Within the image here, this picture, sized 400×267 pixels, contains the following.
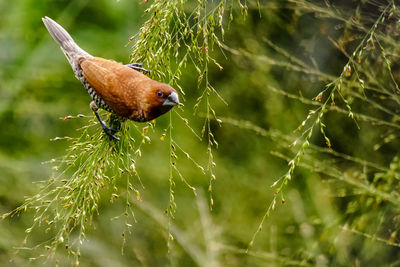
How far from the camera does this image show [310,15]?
3701 mm

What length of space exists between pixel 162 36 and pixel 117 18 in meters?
1.93

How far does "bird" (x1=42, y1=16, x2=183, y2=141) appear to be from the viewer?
2.03 meters

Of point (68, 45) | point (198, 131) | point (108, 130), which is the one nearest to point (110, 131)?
point (108, 130)

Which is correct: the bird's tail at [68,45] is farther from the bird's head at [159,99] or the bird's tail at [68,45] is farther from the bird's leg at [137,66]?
the bird's head at [159,99]

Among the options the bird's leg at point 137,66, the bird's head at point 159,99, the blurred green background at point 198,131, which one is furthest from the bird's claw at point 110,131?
the blurred green background at point 198,131

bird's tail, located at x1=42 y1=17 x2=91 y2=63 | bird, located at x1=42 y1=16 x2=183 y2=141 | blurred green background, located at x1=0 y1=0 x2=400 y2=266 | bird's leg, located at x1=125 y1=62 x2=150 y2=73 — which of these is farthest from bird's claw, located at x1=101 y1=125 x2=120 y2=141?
blurred green background, located at x1=0 y1=0 x2=400 y2=266

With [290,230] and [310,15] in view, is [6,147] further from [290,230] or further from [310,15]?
[310,15]

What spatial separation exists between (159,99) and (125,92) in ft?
0.59

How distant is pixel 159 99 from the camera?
6.64ft

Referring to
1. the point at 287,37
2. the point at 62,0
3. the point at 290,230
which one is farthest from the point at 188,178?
the point at 62,0

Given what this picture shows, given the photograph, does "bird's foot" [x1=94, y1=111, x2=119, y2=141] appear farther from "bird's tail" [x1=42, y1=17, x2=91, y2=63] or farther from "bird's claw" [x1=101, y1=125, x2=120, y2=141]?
"bird's tail" [x1=42, y1=17, x2=91, y2=63]

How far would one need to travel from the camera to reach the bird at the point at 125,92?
6.66 feet

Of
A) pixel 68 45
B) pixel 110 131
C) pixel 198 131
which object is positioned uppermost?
pixel 68 45

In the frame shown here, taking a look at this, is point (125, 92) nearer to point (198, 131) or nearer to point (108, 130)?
point (108, 130)
